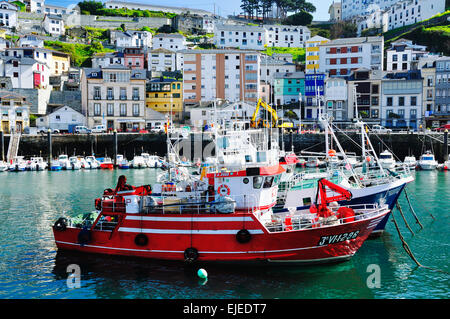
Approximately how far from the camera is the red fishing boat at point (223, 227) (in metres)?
17.5

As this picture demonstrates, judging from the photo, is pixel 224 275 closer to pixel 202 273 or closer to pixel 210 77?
pixel 202 273

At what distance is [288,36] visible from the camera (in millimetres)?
118188

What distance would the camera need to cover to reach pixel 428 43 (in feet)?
300

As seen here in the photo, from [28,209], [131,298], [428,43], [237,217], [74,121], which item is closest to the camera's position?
[131,298]

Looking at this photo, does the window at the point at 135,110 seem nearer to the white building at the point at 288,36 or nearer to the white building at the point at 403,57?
the white building at the point at 403,57

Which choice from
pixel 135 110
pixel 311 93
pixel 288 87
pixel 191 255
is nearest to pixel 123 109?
pixel 135 110

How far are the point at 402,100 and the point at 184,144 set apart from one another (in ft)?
106

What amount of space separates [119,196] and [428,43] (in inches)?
3453

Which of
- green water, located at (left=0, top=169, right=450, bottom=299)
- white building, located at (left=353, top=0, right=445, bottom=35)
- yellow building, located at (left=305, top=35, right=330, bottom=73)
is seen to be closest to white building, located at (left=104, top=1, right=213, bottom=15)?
white building, located at (left=353, top=0, right=445, bottom=35)

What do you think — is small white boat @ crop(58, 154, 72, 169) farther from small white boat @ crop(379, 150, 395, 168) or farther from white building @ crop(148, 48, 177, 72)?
white building @ crop(148, 48, 177, 72)

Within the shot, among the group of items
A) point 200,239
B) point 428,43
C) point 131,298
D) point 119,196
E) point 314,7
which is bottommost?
point 131,298

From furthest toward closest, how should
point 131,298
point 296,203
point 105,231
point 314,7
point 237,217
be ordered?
point 314,7, point 296,203, point 105,231, point 237,217, point 131,298
